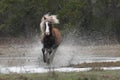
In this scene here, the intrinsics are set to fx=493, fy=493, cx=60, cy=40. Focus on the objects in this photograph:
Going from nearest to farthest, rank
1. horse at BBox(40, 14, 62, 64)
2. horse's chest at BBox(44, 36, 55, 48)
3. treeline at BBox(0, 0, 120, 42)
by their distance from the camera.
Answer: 1. horse at BBox(40, 14, 62, 64)
2. horse's chest at BBox(44, 36, 55, 48)
3. treeline at BBox(0, 0, 120, 42)

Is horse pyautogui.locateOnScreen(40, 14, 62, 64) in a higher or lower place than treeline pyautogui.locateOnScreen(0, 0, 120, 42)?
higher

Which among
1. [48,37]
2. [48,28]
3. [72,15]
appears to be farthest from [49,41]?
[72,15]

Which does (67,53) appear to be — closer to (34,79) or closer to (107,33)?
(34,79)

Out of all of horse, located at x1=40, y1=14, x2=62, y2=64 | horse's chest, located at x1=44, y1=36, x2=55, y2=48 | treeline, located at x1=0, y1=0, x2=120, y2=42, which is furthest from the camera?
treeline, located at x1=0, y1=0, x2=120, y2=42

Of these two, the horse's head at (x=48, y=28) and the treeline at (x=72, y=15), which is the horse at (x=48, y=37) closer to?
the horse's head at (x=48, y=28)

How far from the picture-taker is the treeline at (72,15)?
47594 millimetres

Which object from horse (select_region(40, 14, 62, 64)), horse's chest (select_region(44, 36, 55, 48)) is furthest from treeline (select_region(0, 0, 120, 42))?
horse's chest (select_region(44, 36, 55, 48))

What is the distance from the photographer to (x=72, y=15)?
159 ft

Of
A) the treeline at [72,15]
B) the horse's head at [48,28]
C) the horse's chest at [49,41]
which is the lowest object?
the treeline at [72,15]

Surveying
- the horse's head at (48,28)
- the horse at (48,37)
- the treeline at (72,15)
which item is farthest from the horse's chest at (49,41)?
the treeline at (72,15)

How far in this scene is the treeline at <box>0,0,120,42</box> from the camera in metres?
47.6

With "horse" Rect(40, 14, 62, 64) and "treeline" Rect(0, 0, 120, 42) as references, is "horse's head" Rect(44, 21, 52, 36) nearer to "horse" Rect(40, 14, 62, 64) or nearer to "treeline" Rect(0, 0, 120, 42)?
"horse" Rect(40, 14, 62, 64)

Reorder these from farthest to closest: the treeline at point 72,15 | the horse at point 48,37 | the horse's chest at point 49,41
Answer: the treeline at point 72,15 → the horse's chest at point 49,41 → the horse at point 48,37

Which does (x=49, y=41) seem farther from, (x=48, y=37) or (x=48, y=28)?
(x=48, y=28)
